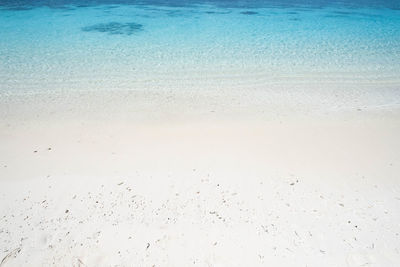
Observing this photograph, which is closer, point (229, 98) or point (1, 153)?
point (1, 153)

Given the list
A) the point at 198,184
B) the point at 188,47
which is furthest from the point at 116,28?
the point at 198,184

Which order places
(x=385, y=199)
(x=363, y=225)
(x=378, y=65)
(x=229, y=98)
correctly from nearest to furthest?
(x=363, y=225) < (x=385, y=199) < (x=229, y=98) < (x=378, y=65)

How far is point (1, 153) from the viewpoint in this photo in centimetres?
527

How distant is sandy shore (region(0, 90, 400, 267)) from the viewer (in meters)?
3.46

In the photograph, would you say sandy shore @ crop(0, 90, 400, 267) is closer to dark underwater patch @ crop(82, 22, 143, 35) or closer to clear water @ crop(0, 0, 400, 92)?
clear water @ crop(0, 0, 400, 92)

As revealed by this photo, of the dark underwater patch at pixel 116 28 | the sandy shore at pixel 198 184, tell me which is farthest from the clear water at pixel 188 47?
the sandy shore at pixel 198 184

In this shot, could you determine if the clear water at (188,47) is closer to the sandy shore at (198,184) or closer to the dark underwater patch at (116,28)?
the dark underwater patch at (116,28)

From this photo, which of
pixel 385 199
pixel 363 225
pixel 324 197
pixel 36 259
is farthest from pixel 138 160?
pixel 385 199

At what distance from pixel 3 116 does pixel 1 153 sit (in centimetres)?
189

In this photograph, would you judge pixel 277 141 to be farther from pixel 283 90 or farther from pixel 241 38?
pixel 241 38

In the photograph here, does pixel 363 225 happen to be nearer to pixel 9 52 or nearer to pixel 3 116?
pixel 3 116

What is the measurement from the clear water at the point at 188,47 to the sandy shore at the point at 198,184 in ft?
7.13

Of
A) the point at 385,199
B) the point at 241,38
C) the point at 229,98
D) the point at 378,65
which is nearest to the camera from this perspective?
the point at 385,199

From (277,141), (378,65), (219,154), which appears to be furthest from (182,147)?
(378,65)
